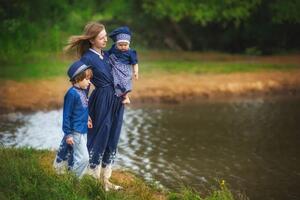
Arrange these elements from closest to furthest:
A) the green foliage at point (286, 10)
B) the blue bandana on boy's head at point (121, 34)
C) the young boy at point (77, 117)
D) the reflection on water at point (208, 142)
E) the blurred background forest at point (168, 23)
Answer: the young boy at point (77, 117) → the blue bandana on boy's head at point (121, 34) → the reflection on water at point (208, 142) → the green foliage at point (286, 10) → the blurred background forest at point (168, 23)

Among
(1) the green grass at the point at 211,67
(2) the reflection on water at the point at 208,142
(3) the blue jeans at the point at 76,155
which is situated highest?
(3) the blue jeans at the point at 76,155

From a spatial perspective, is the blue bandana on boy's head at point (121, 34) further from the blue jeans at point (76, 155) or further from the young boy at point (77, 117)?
the blue jeans at point (76, 155)

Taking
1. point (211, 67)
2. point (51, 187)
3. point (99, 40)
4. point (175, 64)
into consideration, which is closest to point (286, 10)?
point (211, 67)

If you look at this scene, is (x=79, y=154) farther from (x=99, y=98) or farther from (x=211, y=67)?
(x=211, y=67)

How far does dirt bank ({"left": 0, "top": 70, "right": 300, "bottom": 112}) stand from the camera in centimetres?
1603

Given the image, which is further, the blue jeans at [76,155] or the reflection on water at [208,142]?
the reflection on water at [208,142]

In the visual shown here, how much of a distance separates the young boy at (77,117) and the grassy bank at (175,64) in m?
11.3

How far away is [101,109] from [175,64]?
45.2 feet

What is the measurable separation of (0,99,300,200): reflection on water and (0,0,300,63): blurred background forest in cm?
668

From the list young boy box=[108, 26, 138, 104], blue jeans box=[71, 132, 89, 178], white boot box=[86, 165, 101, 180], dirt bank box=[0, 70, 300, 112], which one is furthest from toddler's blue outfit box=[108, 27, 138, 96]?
dirt bank box=[0, 70, 300, 112]

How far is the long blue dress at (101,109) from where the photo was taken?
713 centimetres

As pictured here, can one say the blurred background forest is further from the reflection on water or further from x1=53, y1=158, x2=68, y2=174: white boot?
x1=53, y1=158, x2=68, y2=174: white boot

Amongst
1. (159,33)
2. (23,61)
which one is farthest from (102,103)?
(159,33)

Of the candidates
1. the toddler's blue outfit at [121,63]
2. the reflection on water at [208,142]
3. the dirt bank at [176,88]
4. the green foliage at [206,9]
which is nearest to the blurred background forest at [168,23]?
the green foliage at [206,9]
